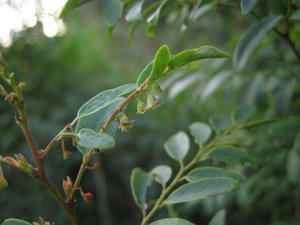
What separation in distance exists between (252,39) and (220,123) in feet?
0.52

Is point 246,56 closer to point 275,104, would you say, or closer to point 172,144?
point 172,144

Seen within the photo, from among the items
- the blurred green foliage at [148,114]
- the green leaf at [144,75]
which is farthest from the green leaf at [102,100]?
the blurred green foliage at [148,114]

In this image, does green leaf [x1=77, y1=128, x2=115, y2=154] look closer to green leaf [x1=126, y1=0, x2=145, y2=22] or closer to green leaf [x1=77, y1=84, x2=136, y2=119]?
green leaf [x1=77, y1=84, x2=136, y2=119]

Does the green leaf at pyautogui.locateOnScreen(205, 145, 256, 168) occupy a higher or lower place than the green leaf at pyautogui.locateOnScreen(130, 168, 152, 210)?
lower

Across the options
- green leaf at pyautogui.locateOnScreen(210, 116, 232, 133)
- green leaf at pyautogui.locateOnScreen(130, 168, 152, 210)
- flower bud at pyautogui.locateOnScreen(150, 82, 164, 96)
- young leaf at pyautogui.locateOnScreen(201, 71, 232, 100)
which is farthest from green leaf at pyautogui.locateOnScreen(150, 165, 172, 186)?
young leaf at pyautogui.locateOnScreen(201, 71, 232, 100)

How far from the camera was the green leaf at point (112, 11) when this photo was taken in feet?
1.68

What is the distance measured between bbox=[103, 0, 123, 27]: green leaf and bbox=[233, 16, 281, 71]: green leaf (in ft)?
0.67

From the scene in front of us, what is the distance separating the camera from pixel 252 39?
0.58m

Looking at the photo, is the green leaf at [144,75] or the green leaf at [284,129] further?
the green leaf at [284,129]

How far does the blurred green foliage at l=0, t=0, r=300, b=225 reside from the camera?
2.93 ft

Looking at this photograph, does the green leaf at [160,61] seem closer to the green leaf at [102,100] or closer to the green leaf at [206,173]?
the green leaf at [102,100]

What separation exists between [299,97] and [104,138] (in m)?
0.78

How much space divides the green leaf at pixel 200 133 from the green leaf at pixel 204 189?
19 centimetres

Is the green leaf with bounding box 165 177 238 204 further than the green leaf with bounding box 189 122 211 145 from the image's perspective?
No
